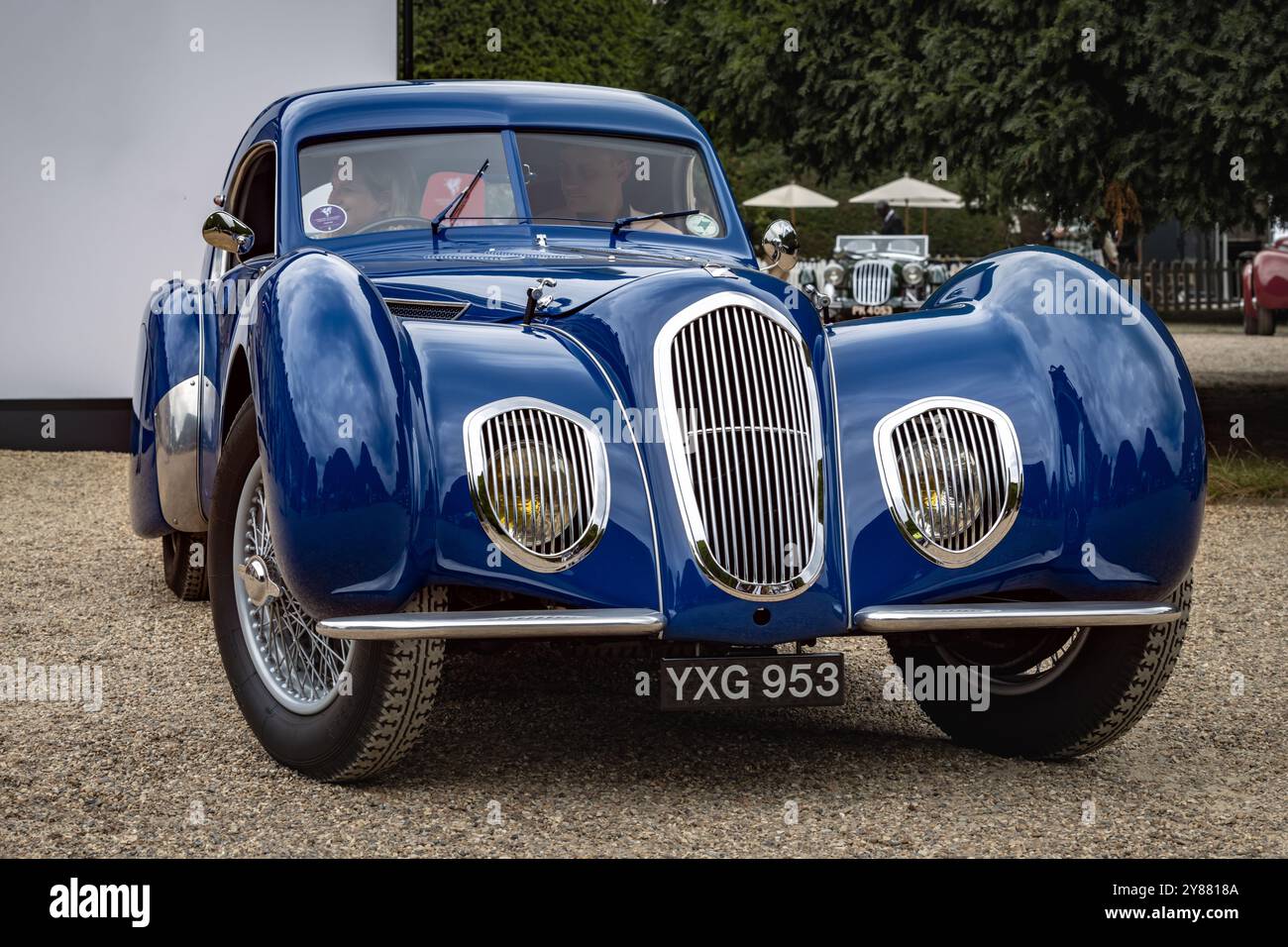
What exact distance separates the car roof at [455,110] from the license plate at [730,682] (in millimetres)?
2505

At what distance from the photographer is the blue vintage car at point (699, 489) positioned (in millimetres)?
3867

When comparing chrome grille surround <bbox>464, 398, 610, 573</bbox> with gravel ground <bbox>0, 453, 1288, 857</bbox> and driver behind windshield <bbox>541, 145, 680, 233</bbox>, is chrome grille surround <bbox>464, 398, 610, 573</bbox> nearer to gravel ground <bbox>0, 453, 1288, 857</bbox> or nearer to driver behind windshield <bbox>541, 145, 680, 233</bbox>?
gravel ground <bbox>0, 453, 1288, 857</bbox>

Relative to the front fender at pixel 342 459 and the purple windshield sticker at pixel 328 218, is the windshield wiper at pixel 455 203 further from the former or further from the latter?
the front fender at pixel 342 459

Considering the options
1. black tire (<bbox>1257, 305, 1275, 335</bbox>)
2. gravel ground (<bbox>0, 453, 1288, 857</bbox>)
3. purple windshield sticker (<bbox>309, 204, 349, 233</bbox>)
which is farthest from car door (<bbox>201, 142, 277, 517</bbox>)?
black tire (<bbox>1257, 305, 1275, 335</bbox>)

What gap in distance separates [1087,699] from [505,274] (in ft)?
6.41

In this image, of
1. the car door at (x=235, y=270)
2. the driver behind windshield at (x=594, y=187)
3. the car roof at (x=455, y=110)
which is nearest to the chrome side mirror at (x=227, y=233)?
the car door at (x=235, y=270)

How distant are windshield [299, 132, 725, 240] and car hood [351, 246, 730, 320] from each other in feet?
1.14

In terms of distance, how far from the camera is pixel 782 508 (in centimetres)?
396

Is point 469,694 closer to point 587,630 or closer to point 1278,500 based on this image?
point 587,630

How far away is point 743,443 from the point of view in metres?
3.98

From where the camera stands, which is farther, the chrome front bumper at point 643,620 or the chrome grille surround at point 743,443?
the chrome grille surround at point 743,443

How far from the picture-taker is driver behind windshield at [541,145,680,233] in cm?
568

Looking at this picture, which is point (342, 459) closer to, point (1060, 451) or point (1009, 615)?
point (1009, 615)
